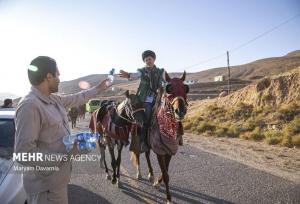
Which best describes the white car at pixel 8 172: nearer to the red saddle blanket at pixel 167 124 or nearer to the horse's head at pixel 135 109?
the red saddle blanket at pixel 167 124

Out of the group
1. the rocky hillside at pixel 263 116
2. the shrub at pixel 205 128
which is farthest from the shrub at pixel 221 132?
the shrub at pixel 205 128

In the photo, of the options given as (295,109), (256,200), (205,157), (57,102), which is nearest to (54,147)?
(57,102)

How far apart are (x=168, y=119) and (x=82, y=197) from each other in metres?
2.50

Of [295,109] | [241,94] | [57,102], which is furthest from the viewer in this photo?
[241,94]

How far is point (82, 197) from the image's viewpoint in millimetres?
7879

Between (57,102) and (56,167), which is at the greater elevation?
(57,102)

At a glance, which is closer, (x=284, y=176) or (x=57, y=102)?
(x=57, y=102)

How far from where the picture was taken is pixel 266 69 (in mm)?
152750

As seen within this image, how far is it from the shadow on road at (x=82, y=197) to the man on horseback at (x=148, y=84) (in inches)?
55.1

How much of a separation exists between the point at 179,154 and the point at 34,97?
34.4 ft

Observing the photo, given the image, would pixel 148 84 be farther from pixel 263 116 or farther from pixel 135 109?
pixel 263 116

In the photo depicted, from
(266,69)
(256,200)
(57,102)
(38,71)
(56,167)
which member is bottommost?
(256,200)

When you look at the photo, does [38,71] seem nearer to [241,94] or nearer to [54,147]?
[54,147]

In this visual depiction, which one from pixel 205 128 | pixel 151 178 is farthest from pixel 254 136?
pixel 151 178
